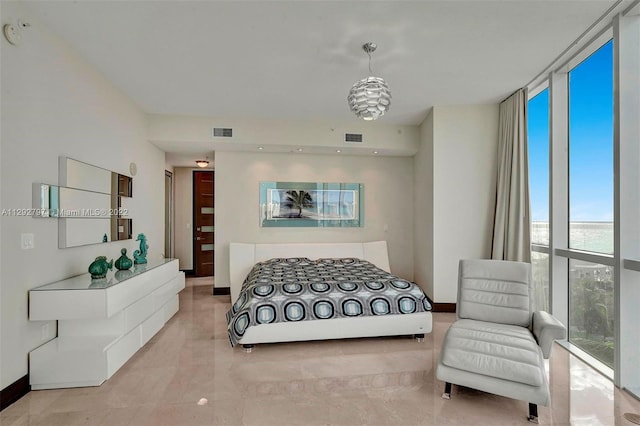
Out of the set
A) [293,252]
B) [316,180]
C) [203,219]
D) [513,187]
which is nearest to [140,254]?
[293,252]

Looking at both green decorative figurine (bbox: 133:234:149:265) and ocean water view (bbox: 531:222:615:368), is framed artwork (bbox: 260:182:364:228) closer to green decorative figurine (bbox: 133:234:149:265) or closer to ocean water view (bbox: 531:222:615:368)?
green decorative figurine (bbox: 133:234:149:265)

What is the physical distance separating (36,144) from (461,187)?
469cm

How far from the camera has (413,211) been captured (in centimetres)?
571

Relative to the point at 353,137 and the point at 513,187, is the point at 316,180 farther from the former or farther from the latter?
the point at 513,187

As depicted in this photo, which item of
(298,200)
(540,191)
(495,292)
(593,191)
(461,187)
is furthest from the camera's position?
(298,200)

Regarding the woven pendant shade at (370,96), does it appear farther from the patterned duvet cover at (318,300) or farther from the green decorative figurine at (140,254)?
the green decorative figurine at (140,254)

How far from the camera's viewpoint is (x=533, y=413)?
2.14 metres

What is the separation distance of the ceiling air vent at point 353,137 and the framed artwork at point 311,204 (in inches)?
33.0

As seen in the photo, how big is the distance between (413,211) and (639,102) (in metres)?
3.36

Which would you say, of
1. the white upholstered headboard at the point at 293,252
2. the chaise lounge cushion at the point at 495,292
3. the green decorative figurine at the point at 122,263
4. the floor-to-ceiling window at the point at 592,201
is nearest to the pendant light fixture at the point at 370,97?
the chaise lounge cushion at the point at 495,292

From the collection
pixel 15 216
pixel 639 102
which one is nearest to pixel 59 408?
pixel 15 216

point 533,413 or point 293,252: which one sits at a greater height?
point 293,252

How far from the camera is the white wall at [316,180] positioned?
18.1 ft

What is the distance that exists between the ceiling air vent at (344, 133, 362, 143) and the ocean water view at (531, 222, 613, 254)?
A: 2.77 m
